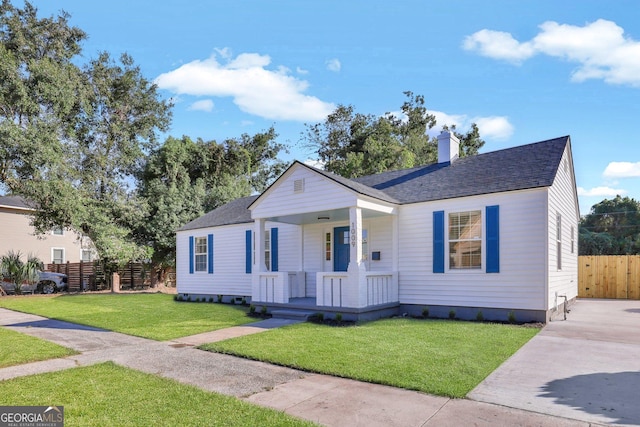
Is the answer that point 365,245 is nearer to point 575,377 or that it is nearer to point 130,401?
point 575,377

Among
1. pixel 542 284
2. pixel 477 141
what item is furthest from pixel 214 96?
pixel 477 141

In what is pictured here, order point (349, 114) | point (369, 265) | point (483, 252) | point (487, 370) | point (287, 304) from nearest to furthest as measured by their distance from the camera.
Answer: point (487, 370)
point (483, 252)
point (287, 304)
point (369, 265)
point (349, 114)

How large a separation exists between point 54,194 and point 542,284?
18.8 metres

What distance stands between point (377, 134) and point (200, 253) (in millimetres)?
17625

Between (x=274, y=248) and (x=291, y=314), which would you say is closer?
(x=291, y=314)

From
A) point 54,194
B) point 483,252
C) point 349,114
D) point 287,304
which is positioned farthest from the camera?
point 349,114

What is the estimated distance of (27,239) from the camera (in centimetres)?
2528

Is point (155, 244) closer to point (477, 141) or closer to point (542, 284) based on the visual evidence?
point (542, 284)

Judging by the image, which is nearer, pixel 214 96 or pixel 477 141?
pixel 214 96

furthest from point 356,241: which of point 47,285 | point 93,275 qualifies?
point 47,285

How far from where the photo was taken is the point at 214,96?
67.8ft

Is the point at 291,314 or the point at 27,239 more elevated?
the point at 27,239

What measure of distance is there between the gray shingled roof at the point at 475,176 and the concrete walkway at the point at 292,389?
5211 mm

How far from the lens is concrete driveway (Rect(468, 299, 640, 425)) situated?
3994 mm
